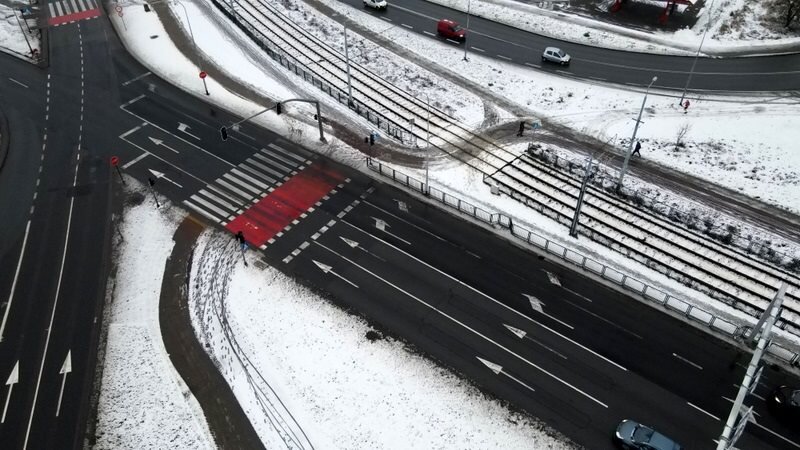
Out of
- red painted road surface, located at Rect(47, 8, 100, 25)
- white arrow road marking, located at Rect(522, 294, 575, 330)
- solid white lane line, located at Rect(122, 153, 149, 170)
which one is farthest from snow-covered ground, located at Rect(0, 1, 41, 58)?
white arrow road marking, located at Rect(522, 294, 575, 330)

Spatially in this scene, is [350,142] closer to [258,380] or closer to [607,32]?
[258,380]

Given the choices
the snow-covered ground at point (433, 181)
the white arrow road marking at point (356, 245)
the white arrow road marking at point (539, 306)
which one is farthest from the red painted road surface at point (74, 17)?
the white arrow road marking at point (539, 306)

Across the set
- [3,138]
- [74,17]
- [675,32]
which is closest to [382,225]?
[3,138]

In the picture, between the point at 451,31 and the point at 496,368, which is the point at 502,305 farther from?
the point at 451,31

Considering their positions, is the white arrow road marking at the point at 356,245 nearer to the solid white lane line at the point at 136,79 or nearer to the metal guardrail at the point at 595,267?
the metal guardrail at the point at 595,267

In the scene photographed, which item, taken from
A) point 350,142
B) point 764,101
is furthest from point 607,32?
point 350,142

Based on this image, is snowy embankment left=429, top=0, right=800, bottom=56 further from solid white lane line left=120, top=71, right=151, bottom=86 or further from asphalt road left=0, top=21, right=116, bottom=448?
asphalt road left=0, top=21, right=116, bottom=448
